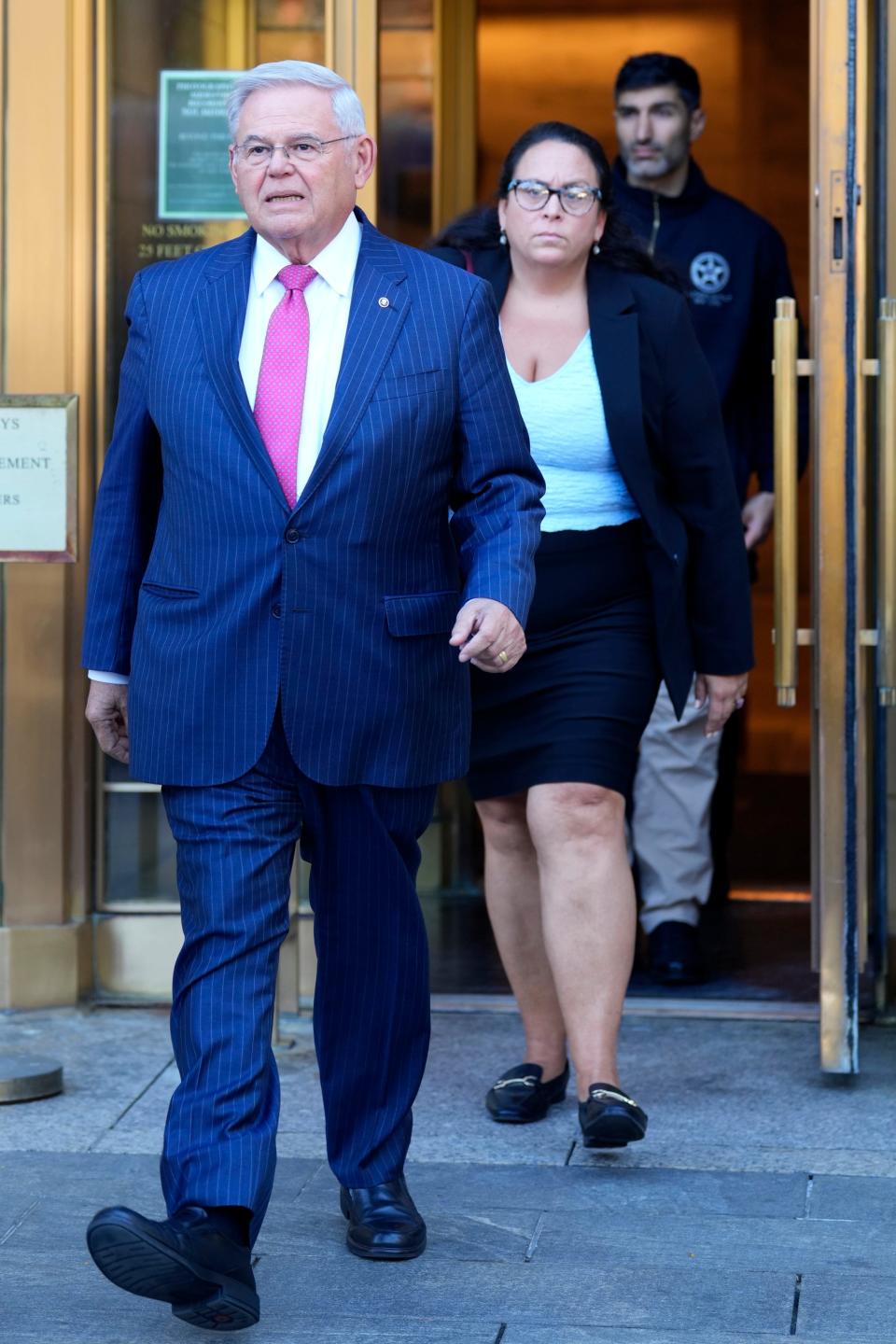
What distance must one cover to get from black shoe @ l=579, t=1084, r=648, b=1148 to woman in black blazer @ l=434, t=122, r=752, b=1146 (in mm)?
42

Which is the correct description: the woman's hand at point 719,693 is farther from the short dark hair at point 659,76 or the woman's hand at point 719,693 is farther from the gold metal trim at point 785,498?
the short dark hair at point 659,76

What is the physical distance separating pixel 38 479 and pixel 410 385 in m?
1.66

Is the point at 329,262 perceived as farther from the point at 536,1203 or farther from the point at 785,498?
the point at 536,1203

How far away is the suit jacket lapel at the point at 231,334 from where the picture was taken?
352 centimetres

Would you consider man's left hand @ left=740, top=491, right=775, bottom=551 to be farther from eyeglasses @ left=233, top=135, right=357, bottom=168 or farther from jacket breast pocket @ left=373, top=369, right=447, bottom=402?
eyeglasses @ left=233, top=135, right=357, bottom=168

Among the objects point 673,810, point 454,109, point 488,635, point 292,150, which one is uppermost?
point 454,109

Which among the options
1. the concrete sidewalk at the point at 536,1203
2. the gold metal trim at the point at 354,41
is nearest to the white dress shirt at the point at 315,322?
the concrete sidewalk at the point at 536,1203

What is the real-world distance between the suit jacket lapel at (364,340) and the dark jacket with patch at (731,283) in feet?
7.86

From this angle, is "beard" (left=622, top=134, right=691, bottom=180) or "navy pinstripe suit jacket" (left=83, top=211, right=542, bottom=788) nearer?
"navy pinstripe suit jacket" (left=83, top=211, right=542, bottom=788)

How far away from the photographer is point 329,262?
367 centimetres

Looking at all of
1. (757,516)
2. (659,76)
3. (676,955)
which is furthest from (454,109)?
(676,955)

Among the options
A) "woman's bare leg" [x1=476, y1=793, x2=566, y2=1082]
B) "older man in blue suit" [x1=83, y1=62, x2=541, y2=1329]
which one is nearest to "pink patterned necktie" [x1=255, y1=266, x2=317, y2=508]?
"older man in blue suit" [x1=83, y1=62, x2=541, y2=1329]

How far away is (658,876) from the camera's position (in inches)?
234

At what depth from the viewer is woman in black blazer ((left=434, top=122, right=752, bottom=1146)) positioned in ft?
14.3
